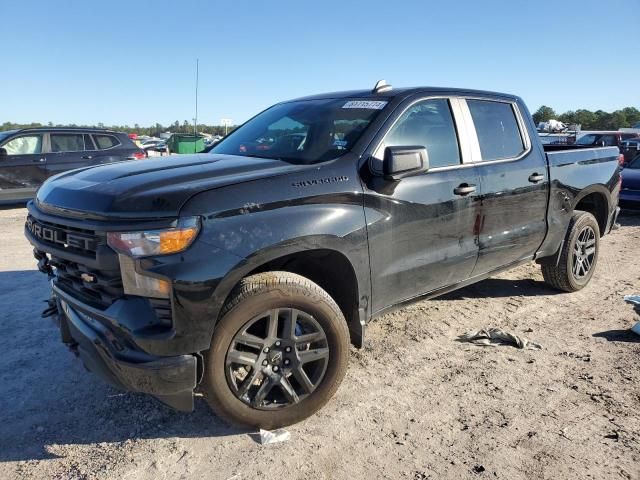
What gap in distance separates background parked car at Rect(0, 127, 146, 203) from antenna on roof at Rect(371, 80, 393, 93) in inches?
340

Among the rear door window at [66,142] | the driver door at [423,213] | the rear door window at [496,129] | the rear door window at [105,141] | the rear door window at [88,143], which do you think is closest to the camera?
the driver door at [423,213]

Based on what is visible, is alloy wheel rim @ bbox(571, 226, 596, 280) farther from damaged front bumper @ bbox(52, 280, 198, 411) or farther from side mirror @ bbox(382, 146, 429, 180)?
damaged front bumper @ bbox(52, 280, 198, 411)

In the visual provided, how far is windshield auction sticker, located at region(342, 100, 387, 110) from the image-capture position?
11.2 ft

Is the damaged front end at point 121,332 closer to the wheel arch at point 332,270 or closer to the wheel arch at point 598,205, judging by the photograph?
the wheel arch at point 332,270

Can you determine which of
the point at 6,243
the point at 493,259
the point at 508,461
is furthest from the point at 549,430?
the point at 6,243

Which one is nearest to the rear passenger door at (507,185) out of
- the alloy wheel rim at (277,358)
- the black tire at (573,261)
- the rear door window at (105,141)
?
the black tire at (573,261)

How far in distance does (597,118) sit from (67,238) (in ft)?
204

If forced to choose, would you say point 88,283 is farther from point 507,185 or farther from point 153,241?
point 507,185

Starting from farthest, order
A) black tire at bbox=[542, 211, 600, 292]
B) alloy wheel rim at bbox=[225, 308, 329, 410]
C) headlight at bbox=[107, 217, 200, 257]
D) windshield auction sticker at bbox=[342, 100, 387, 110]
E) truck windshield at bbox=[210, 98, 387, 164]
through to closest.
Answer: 1. black tire at bbox=[542, 211, 600, 292]
2. windshield auction sticker at bbox=[342, 100, 387, 110]
3. truck windshield at bbox=[210, 98, 387, 164]
4. alloy wheel rim at bbox=[225, 308, 329, 410]
5. headlight at bbox=[107, 217, 200, 257]

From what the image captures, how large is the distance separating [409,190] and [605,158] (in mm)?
3268

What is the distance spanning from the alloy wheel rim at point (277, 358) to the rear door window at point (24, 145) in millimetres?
9667

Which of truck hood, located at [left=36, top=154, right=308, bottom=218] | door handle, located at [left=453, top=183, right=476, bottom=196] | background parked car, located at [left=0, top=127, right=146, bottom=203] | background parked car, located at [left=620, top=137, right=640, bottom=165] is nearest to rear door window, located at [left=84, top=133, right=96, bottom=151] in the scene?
background parked car, located at [left=0, top=127, right=146, bottom=203]

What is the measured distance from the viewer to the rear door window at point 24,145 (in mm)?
10094

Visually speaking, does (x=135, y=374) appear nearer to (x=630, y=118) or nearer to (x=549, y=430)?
(x=549, y=430)
